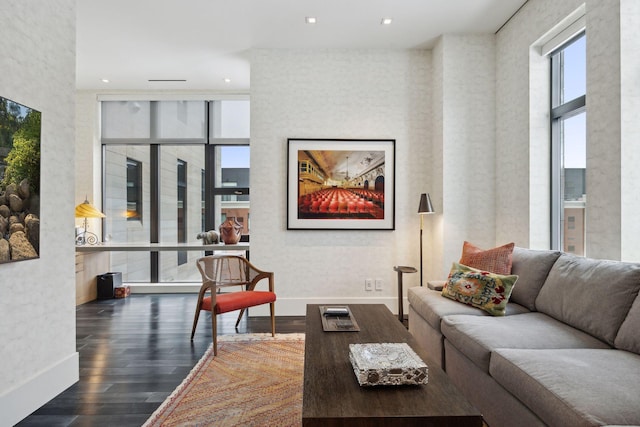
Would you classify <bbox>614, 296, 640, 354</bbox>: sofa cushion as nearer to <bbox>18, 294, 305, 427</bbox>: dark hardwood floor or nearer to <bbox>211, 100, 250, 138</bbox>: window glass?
<bbox>18, 294, 305, 427</bbox>: dark hardwood floor

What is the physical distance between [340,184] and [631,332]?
2.84 metres

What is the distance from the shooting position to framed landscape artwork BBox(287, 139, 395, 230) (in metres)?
4.13

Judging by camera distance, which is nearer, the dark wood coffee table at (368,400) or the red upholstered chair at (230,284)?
the dark wood coffee table at (368,400)

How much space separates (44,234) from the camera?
7.33 feet

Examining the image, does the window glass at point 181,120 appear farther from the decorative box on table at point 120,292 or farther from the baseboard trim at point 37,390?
the baseboard trim at point 37,390

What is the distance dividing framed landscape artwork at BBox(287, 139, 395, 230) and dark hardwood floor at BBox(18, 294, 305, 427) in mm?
1177

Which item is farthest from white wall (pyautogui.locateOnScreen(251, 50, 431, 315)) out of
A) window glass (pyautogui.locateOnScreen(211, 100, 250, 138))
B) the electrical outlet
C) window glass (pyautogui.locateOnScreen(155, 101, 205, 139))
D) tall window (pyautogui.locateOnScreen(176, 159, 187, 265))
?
tall window (pyautogui.locateOnScreen(176, 159, 187, 265))

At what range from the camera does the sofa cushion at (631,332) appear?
1767 millimetres

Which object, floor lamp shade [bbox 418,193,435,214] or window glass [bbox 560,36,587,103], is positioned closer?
window glass [bbox 560,36,587,103]

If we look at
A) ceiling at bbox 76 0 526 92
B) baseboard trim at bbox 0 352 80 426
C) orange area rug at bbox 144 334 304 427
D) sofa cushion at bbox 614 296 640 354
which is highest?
ceiling at bbox 76 0 526 92

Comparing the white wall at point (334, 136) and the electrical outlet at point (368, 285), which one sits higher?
the white wall at point (334, 136)

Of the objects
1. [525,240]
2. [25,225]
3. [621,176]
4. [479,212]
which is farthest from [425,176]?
[25,225]

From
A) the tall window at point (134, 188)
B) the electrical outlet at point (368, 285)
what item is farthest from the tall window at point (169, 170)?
the electrical outlet at point (368, 285)

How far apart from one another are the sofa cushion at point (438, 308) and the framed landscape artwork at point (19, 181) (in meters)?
2.59
